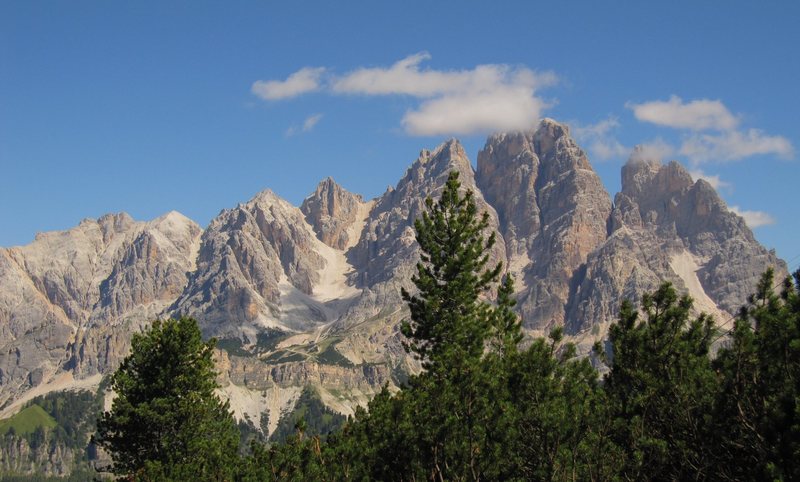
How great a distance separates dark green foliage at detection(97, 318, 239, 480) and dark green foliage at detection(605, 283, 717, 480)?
25.8 metres

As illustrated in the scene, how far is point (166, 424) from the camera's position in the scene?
54.6 m

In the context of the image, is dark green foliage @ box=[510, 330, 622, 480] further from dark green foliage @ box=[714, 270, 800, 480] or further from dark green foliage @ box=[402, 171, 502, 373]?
dark green foliage @ box=[402, 171, 502, 373]

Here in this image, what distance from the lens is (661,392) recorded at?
112ft

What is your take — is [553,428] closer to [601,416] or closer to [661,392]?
[601,416]

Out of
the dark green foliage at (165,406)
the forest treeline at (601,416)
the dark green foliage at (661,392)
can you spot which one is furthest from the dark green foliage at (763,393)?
the dark green foliage at (165,406)

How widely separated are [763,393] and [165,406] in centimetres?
3686

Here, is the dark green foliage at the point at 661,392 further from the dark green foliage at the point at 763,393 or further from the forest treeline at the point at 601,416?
the dark green foliage at the point at 763,393

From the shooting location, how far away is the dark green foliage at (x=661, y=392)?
31.8m

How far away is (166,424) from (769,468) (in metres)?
39.1

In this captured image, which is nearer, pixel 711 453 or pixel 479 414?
pixel 711 453

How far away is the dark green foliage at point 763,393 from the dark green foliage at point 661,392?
0.99 metres

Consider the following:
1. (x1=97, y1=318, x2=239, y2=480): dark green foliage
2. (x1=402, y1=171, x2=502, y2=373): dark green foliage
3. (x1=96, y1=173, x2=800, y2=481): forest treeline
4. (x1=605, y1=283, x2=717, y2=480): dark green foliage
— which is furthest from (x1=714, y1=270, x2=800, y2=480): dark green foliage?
(x1=97, y1=318, x2=239, y2=480): dark green foliage

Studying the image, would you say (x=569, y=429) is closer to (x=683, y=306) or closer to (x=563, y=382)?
(x=563, y=382)

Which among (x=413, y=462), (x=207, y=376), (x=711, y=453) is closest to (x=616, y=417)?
(x=711, y=453)
